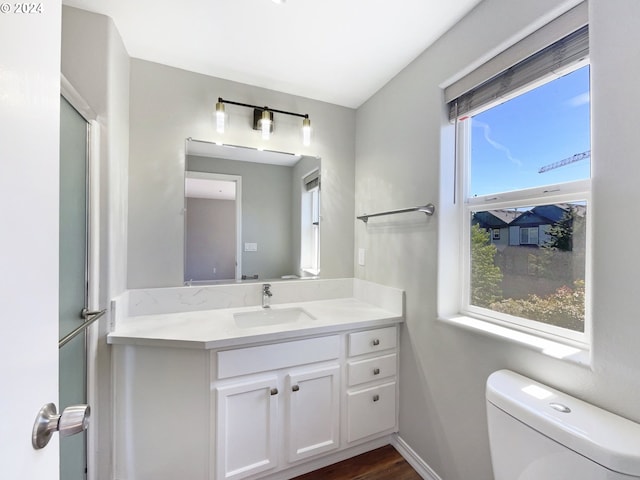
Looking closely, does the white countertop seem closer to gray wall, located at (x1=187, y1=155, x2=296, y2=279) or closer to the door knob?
gray wall, located at (x1=187, y1=155, x2=296, y2=279)

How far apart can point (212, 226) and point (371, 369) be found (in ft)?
4.37

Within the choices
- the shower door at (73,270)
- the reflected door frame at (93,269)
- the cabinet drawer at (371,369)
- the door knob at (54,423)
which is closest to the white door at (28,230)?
the door knob at (54,423)

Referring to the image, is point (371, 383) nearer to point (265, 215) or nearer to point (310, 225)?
point (310, 225)

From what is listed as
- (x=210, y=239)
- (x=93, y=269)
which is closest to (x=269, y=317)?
(x=210, y=239)

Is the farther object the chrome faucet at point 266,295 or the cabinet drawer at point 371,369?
the chrome faucet at point 266,295

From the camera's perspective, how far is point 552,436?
804mm

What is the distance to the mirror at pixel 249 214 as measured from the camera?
1784mm

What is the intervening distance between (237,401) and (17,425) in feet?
3.47

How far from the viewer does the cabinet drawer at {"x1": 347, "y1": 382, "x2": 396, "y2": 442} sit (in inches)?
62.9

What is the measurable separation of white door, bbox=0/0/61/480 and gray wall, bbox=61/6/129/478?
0.93 metres

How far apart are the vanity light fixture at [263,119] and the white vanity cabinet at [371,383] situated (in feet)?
4.55

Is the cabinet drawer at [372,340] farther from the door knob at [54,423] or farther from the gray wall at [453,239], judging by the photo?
the door knob at [54,423]

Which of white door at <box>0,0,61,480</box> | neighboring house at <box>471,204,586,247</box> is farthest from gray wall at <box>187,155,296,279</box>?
white door at <box>0,0,61,480</box>

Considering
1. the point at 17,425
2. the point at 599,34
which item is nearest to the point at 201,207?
the point at 17,425
